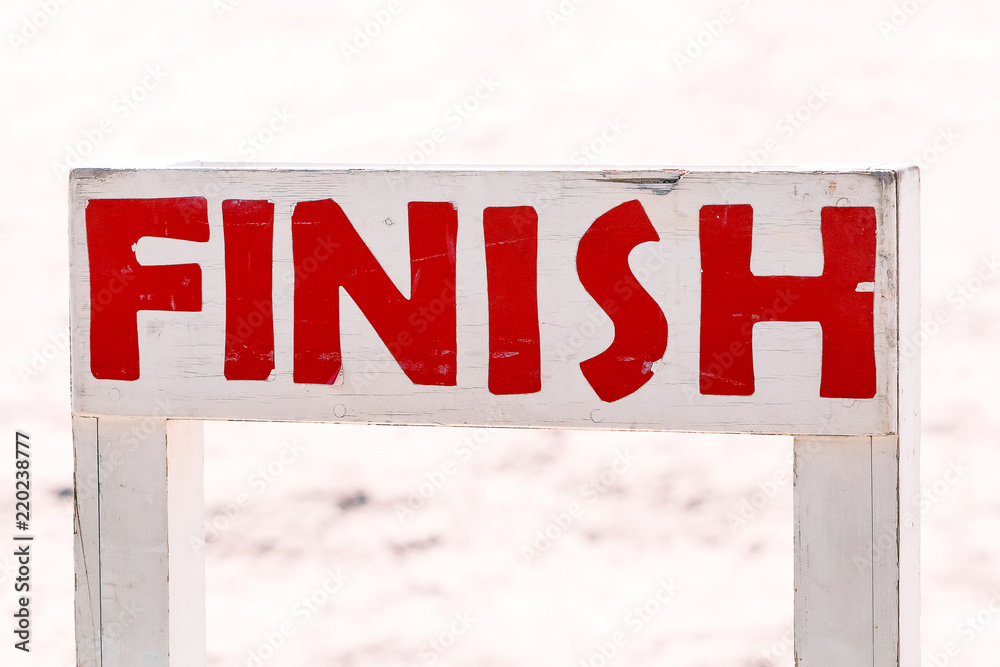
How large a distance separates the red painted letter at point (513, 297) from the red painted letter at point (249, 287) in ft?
1.45

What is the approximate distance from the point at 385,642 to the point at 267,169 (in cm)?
231

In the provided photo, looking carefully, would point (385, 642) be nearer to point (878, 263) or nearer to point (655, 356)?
point (655, 356)

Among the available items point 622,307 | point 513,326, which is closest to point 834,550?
point 622,307

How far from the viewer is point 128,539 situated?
7.54ft

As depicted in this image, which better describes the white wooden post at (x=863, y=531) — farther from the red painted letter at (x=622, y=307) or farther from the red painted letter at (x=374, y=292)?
the red painted letter at (x=374, y=292)

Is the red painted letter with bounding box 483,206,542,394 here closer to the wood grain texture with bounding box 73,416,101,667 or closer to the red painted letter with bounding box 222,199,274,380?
the red painted letter with bounding box 222,199,274,380

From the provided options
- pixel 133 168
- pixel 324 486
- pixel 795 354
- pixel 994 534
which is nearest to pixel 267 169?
pixel 133 168

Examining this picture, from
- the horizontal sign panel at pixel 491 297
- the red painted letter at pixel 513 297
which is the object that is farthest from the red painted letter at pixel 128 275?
the red painted letter at pixel 513 297

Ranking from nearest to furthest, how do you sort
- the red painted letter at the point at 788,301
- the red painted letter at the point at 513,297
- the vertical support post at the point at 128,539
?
1. the red painted letter at the point at 788,301
2. the red painted letter at the point at 513,297
3. the vertical support post at the point at 128,539

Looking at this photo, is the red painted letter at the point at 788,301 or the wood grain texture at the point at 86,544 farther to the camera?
the wood grain texture at the point at 86,544

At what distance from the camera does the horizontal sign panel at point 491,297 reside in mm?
2033

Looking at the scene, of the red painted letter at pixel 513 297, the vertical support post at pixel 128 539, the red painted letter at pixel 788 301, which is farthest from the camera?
the vertical support post at pixel 128 539

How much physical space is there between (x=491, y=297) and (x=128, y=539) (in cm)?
92

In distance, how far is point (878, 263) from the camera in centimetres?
200
